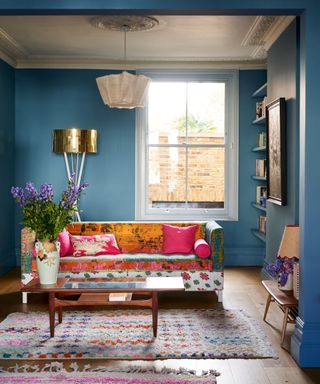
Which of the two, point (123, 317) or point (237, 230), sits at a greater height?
point (237, 230)

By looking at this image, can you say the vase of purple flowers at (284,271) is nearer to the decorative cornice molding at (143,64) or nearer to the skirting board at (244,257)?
the skirting board at (244,257)

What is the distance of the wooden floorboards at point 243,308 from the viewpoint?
4.05 m

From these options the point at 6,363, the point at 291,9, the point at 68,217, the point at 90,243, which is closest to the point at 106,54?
the point at 90,243

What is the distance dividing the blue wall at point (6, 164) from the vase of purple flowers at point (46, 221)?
297 cm

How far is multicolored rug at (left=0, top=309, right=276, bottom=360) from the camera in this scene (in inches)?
177

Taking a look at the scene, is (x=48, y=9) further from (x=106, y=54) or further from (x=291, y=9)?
(x=106, y=54)

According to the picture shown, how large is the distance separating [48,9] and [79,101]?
443 cm

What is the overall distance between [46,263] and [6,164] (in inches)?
138

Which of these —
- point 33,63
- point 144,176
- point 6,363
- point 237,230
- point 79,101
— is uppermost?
point 33,63

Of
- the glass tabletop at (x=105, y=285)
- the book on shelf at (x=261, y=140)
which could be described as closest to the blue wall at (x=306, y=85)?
the glass tabletop at (x=105, y=285)

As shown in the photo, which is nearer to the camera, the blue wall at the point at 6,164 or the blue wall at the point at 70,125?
the blue wall at the point at 6,164

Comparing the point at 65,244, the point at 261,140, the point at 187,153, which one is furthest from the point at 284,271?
the point at 187,153

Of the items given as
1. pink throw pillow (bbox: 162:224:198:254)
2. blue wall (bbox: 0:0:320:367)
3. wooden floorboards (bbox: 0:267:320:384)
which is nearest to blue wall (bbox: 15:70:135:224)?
wooden floorboards (bbox: 0:267:320:384)

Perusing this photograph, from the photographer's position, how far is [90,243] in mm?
6602
